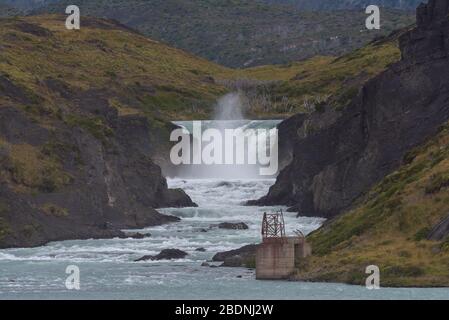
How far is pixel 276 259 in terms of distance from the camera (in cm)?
9975

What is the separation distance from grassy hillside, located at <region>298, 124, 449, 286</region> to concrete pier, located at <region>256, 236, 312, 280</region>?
3.64ft

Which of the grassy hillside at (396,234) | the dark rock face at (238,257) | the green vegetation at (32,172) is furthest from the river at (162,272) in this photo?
the green vegetation at (32,172)

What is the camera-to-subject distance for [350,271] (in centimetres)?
9662

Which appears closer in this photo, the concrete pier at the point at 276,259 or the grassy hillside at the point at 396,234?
the grassy hillside at the point at 396,234

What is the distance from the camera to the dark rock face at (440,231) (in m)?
96.3

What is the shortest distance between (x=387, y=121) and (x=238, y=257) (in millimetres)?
34172

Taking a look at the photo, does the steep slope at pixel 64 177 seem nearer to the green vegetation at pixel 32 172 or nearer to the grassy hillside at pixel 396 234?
the green vegetation at pixel 32 172

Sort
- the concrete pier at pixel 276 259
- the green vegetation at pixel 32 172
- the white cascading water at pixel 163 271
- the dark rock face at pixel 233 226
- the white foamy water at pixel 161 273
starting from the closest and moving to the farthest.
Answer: the white foamy water at pixel 161 273
the white cascading water at pixel 163 271
the concrete pier at pixel 276 259
the green vegetation at pixel 32 172
the dark rock face at pixel 233 226

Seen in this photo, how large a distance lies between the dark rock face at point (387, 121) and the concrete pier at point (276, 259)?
32.0 meters
